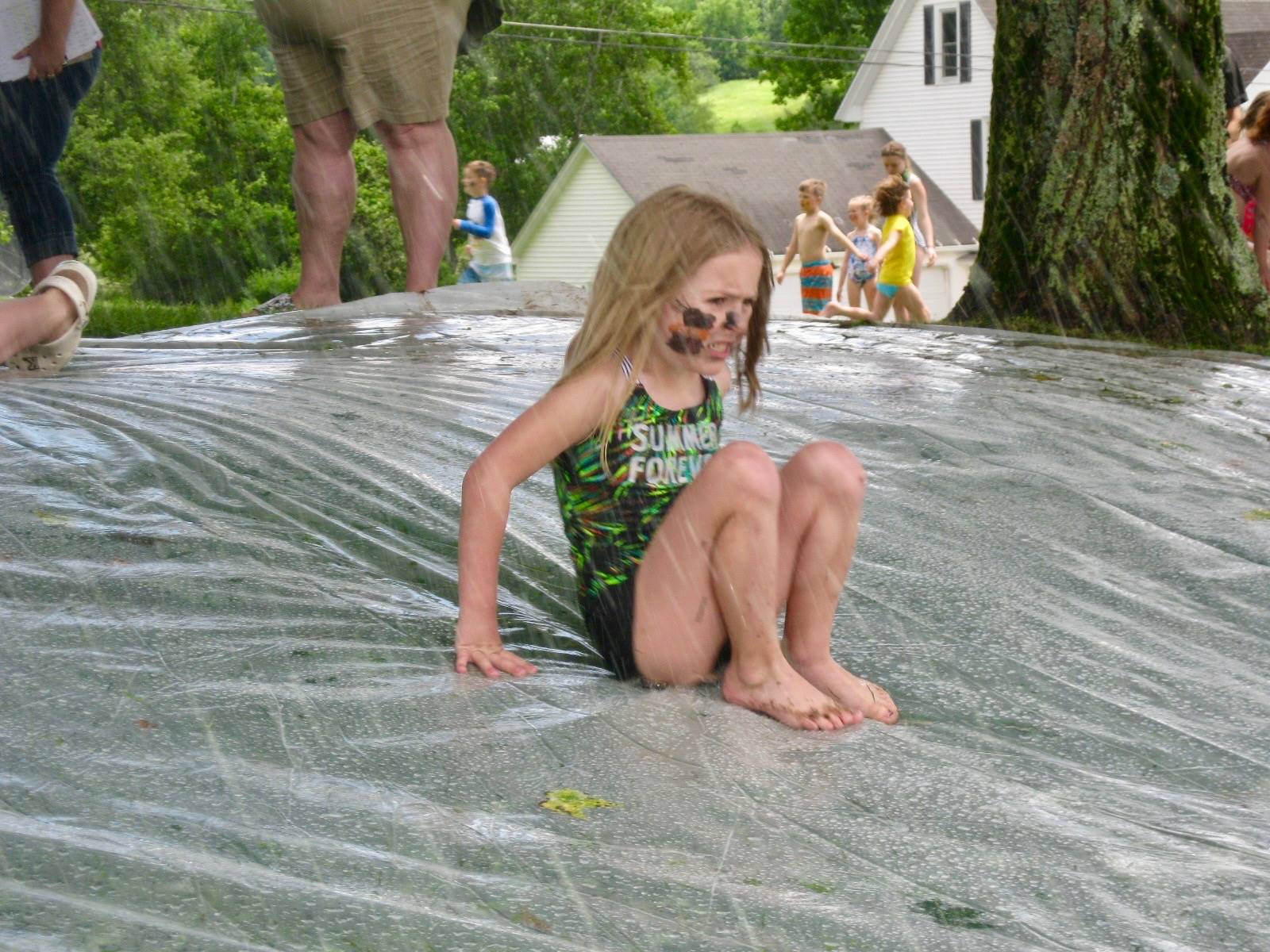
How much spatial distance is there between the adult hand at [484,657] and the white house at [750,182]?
3176 centimetres

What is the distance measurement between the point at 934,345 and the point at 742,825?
4.03 meters

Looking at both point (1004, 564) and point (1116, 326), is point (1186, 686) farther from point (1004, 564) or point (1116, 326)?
point (1116, 326)

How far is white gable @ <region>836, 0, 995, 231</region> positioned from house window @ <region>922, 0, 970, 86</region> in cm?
6

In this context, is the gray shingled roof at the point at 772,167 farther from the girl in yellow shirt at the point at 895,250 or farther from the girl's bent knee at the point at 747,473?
the girl's bent knee at the point at 747,473

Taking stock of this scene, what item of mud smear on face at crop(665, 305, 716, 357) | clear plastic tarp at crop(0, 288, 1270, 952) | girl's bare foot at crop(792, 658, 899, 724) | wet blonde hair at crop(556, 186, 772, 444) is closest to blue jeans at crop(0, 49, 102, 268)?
clear plastic tarp at crop(0, 288, 1270, 952)

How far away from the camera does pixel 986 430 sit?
427 cm

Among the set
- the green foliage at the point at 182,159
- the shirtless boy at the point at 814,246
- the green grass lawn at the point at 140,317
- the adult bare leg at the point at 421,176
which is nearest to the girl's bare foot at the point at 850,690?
the adult bare leg at the point at 421,176

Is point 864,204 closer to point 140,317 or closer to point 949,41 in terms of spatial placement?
point 140,317

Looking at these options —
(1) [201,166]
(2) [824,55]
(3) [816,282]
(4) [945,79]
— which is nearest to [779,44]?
(4) [945,79]

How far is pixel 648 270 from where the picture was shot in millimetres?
2869

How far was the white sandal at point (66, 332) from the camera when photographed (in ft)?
15.3

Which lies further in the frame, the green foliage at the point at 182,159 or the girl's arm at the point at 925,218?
the green foliage at the point at 182,159

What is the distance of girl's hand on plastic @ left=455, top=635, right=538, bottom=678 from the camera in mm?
2664

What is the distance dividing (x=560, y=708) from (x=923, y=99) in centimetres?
4038
